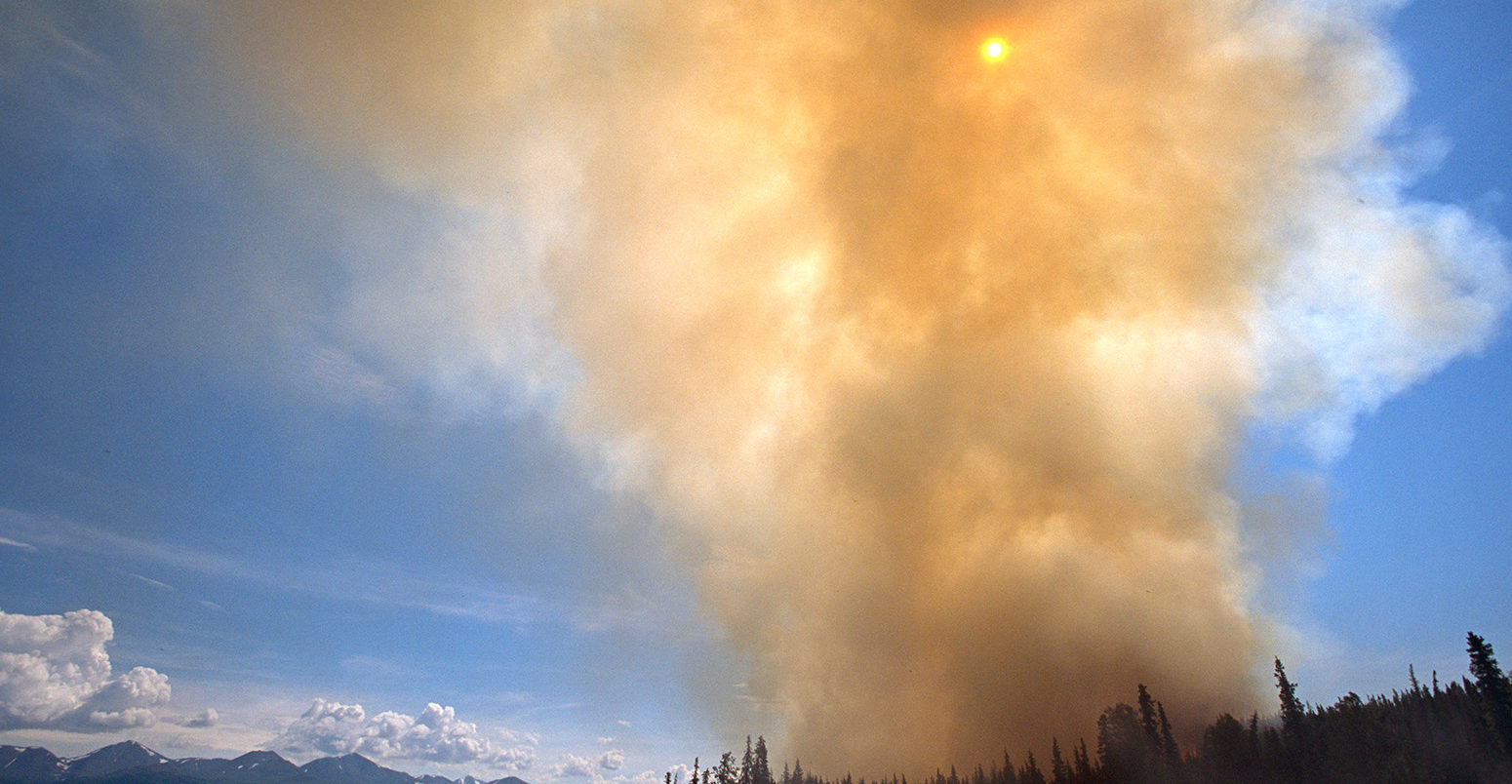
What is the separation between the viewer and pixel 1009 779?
18662cm

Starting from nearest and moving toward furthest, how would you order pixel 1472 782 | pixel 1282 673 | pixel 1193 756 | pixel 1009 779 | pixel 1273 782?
pixel 1472 782 → pixel 1273 782 → pixel 1282 673 → pixel 1193 756 → pixel 1009 779

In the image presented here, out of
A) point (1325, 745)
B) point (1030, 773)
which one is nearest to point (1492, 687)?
point (1325, 745)

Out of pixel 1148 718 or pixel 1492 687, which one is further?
pixel 1148 718

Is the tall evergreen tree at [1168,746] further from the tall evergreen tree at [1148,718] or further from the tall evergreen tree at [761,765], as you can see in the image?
the tall evergreen tree at [761,765]

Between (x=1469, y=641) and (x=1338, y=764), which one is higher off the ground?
(x=1469, y=641)

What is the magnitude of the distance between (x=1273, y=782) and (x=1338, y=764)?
1550 centimetres

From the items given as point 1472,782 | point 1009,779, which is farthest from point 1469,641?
point 1009,779

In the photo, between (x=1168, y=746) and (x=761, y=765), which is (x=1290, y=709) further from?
(x=761, y=765)

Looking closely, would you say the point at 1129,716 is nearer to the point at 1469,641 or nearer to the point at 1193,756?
the point at 1193,756

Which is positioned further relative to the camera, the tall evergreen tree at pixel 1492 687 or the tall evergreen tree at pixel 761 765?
the tall evergreen tree at pixel 761 765

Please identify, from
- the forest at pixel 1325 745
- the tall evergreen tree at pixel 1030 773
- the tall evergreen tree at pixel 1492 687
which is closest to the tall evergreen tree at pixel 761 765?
the forest at pixel 1325 745

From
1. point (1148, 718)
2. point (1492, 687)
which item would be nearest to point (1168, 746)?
point (1148, 718)

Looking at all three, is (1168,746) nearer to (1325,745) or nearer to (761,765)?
(1325,745)

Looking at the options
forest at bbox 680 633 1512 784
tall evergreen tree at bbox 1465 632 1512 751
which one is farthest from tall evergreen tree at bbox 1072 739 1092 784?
tall evergreen tree at bbox 1465 632 1512 751
